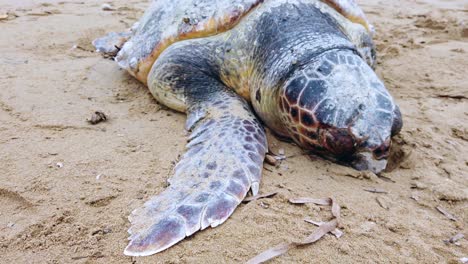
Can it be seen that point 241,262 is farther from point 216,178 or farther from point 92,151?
point 92,151

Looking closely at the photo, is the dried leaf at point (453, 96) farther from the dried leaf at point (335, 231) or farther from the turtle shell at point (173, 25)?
the dried leaf at point (335, 231)

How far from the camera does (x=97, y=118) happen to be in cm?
212

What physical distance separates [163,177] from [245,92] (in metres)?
0.91

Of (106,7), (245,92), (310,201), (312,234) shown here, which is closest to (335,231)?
(312,234)

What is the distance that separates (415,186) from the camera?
165 centimetres

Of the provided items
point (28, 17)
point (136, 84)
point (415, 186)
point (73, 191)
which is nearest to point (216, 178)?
point (73, 191)

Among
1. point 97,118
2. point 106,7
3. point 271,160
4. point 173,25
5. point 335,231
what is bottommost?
point 106,7

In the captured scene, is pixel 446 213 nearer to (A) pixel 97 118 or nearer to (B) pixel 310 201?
(B) pixel 310 201

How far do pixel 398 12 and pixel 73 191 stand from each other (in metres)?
4.50

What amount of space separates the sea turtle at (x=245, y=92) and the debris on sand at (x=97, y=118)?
39 cm

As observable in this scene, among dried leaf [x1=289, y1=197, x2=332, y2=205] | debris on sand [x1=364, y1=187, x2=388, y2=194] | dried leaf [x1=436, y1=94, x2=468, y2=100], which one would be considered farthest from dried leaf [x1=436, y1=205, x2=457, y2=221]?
dried leaf [x1=436, y1=94, x2=468, y2=100]

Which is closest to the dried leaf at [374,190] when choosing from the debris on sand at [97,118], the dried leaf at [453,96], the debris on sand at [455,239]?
the debris on sand at [455,239]

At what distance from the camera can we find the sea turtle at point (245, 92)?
1430 mm

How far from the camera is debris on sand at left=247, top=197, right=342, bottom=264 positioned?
119 centimetres
